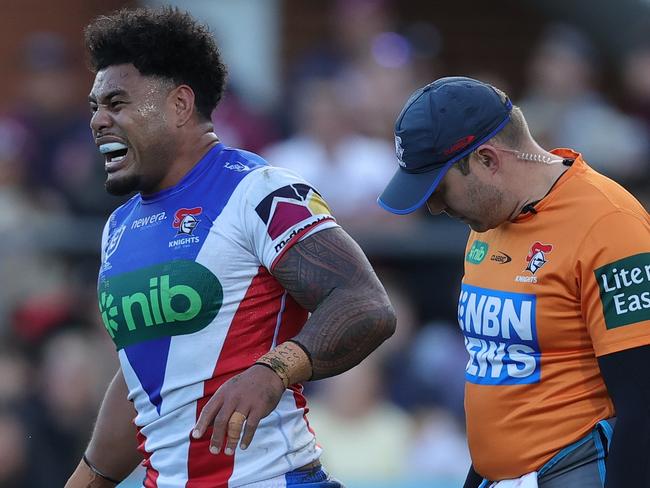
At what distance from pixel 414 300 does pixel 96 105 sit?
14.2 feet

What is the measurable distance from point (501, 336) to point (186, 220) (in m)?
1.04

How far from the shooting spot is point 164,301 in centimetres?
404

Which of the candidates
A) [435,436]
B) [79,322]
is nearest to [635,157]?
[435,436]

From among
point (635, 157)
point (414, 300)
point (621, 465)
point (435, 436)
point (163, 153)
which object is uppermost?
point (163, 153)

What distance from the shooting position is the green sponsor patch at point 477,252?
13.5 feet

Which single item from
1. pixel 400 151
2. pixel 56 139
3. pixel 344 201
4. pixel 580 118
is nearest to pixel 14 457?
pixel 344 201

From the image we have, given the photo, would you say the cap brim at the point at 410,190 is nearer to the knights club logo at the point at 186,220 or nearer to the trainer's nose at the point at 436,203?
the trainer's nose at the point at 436,203

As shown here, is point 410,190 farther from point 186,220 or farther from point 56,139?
point 56,139

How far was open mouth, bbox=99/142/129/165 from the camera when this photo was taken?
427 cm

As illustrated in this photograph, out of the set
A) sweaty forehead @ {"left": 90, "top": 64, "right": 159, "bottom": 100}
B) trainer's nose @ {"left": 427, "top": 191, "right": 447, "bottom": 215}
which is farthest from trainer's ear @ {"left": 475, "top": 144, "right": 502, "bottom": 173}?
sweaty forehead @ {"left": 90, "top": 64, "right": 159, "bottom": 100}

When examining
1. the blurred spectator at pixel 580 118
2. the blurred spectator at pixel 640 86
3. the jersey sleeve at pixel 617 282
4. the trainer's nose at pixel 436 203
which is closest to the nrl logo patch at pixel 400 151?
the trainer's nose at pixel 436 203

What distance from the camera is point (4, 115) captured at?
33.7 feet

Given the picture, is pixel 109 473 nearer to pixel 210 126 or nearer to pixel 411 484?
pixel 210 126

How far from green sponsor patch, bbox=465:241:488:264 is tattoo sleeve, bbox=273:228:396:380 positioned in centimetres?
38
